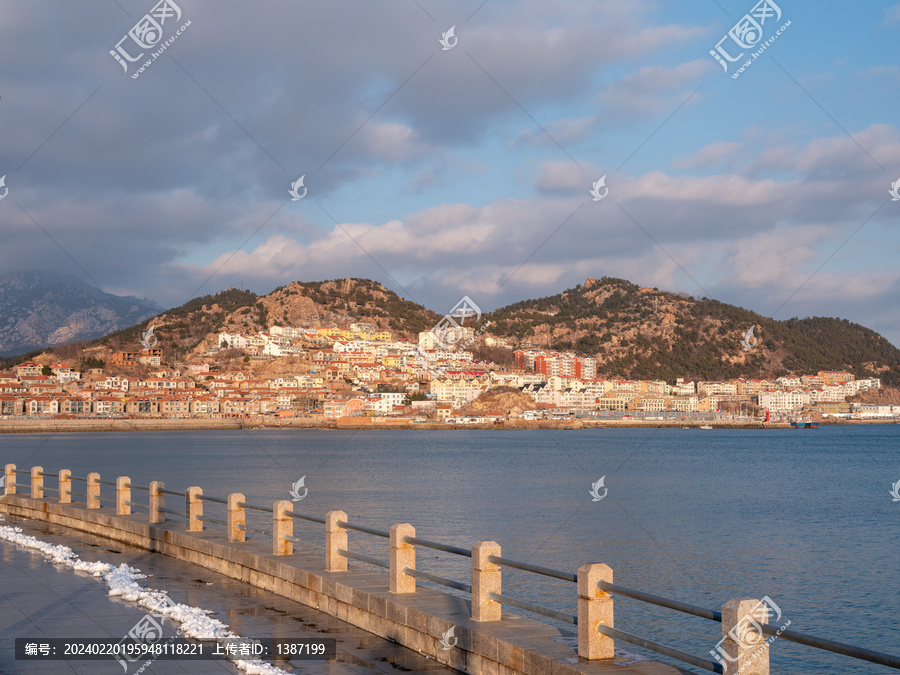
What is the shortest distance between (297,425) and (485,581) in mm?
168395

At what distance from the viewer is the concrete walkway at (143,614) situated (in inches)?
310

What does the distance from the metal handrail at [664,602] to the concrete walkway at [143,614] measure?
198 cm

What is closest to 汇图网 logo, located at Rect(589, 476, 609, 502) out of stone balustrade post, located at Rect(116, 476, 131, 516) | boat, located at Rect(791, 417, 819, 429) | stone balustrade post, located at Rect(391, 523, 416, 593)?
stone balustrade post, located at Rect(116, 476, 131, 516)

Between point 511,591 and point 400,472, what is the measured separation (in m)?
48.2

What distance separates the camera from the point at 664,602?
20.9 ft

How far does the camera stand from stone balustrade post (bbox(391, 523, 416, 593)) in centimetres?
931

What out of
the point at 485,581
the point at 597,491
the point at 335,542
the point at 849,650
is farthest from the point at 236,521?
the point at 597,491

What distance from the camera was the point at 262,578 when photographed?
38.0 feet

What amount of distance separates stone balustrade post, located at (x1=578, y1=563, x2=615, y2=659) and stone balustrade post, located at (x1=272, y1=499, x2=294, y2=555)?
19.1 feet

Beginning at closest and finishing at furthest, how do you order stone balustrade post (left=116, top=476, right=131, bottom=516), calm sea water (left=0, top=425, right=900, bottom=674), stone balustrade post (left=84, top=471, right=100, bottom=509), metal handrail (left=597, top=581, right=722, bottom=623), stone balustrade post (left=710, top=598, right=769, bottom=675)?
1. stone balustrade post (left=710, top=598, right=769, bottom=675)
2. metal handrail (left=597, top=581, right=722, bottom=623)
3. stone balustrade post (left=116, top=476, right=131, bottom=516)
4. stone balustrade post (left=84, top=471, right=100, bottom=509)
5. calm sea water (left=0, top=425, right=900, bottom=674)

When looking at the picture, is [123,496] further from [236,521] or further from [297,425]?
[297,425]

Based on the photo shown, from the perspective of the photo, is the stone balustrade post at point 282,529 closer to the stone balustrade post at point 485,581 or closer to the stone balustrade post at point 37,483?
the stone balustrade post at point 485,581

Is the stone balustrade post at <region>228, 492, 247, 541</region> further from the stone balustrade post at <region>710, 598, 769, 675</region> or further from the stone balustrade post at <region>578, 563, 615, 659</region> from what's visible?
the stone balustrade post at <region>710, 598, 769, 675</region>

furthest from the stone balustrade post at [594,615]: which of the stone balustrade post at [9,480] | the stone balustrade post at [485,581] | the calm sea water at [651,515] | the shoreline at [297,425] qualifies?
the shoreline at [297,425]
